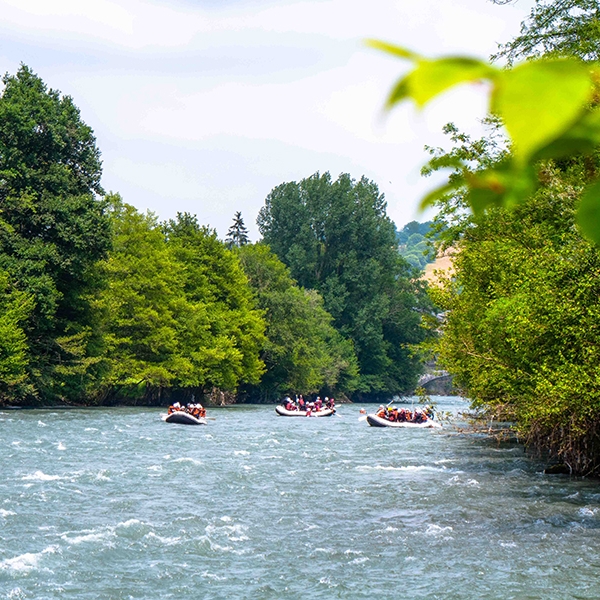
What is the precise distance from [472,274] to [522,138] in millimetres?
24863

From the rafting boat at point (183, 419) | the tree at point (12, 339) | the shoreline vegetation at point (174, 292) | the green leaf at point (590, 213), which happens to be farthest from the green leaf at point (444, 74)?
the tree at point (12, 339)

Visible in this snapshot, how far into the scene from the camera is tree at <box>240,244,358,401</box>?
75688 mm

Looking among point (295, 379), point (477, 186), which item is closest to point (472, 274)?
point (477, 186)

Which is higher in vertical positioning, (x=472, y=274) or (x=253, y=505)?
(x=472, y=274)

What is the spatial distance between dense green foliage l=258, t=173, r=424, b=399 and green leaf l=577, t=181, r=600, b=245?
304 feet

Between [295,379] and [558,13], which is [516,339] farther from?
[295,379]

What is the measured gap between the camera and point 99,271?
175 feet

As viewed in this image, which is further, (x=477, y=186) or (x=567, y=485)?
(x=567, y=485)

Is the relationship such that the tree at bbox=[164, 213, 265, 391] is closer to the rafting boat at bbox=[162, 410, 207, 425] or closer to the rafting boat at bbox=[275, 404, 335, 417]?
the rafting boat at bbox=[275, 404, 335, 417]

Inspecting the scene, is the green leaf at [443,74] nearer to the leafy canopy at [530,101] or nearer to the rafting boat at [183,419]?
the leafy canopy at [530,101]

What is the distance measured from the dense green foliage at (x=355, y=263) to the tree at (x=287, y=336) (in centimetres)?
950

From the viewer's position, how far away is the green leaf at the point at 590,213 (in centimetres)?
79

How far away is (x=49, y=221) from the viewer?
47.5m

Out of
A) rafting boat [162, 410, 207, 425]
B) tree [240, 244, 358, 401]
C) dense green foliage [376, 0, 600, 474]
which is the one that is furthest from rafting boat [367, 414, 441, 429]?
tree [240, 244, 358, 401]
